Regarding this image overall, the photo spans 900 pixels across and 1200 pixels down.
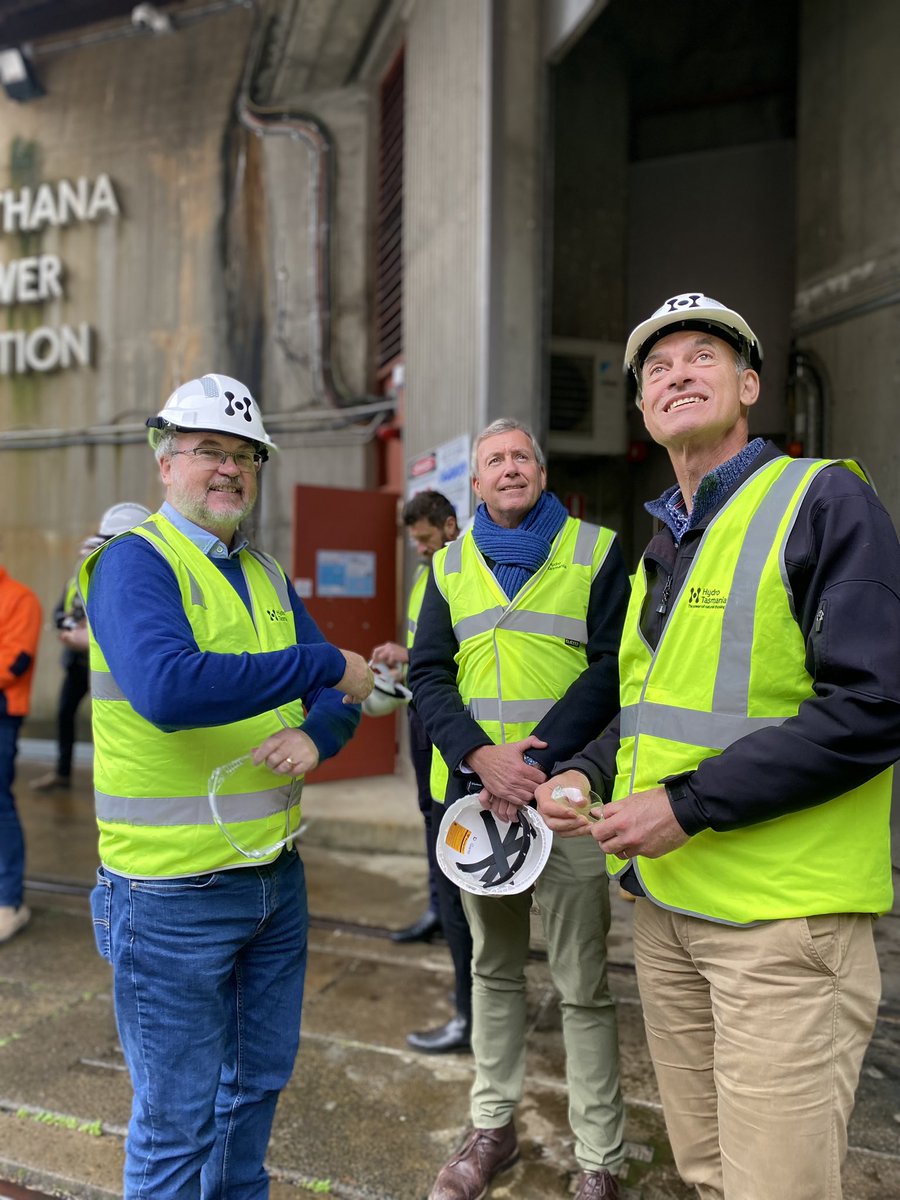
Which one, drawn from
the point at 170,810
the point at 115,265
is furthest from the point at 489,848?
the point at 115,265

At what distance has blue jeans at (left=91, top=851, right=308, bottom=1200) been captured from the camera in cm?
171

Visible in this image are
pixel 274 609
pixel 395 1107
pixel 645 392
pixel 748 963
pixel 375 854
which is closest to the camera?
pixel 748 963

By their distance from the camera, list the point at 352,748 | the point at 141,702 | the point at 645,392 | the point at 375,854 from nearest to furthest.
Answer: the point at 141,702
the point at 645,392
the point at 375,854
the point at 352,748

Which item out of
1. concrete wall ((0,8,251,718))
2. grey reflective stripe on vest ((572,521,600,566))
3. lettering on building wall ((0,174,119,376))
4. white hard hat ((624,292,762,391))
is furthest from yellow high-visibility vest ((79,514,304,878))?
lettering on building wall ((0,174,119,376))

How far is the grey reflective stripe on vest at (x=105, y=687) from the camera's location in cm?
176

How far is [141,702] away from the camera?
5.25 ft

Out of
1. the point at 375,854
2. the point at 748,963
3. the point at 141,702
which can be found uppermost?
the point at 141,702

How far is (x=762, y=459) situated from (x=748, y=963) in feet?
2.93

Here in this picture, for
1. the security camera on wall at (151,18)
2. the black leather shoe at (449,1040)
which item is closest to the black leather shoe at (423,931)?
the black leather shoe at (449,1040)

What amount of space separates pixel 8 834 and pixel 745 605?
12.7 ft

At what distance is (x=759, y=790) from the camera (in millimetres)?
1369

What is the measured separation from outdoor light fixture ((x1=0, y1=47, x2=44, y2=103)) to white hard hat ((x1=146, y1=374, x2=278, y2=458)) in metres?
8.93

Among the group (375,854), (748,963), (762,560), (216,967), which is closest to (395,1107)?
(216,967)

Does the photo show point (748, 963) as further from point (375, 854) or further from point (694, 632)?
point (375, 854)
